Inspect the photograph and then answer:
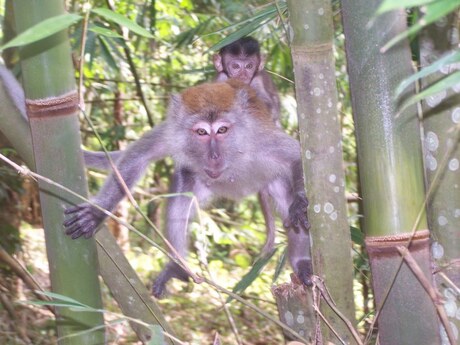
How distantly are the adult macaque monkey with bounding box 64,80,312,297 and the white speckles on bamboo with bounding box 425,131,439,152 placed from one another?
1.18 meters

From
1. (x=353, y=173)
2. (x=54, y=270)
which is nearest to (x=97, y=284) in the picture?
(x=54, y=270)

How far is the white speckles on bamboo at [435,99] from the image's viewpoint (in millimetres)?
1621

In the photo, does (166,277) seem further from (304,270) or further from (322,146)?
(322,146)

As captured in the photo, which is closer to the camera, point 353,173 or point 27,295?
point 27,295

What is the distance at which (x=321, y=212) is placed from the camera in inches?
61.1

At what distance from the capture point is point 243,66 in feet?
13.9

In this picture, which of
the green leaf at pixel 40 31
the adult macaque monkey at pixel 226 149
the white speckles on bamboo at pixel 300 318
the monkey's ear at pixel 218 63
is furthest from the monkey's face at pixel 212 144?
the green leaf at pixel 40 31

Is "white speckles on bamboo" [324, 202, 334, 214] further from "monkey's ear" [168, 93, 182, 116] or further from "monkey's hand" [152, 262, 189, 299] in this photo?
"monkey's hand" [152, 262, 189, 299]

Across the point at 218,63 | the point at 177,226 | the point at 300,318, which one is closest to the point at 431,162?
the point at 300,318

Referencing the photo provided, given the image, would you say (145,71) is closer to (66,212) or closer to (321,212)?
(66,212)

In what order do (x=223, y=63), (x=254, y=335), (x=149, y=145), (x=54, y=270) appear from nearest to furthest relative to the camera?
1. (x=54, y=270)
2. (x=149, y=145)
3. (x=223, y=63)
4. (x=254, y=335)

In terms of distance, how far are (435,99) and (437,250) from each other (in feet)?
1.23

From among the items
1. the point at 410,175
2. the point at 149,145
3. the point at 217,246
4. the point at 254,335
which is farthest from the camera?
the point at 217,246

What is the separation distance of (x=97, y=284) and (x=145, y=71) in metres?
5.04
